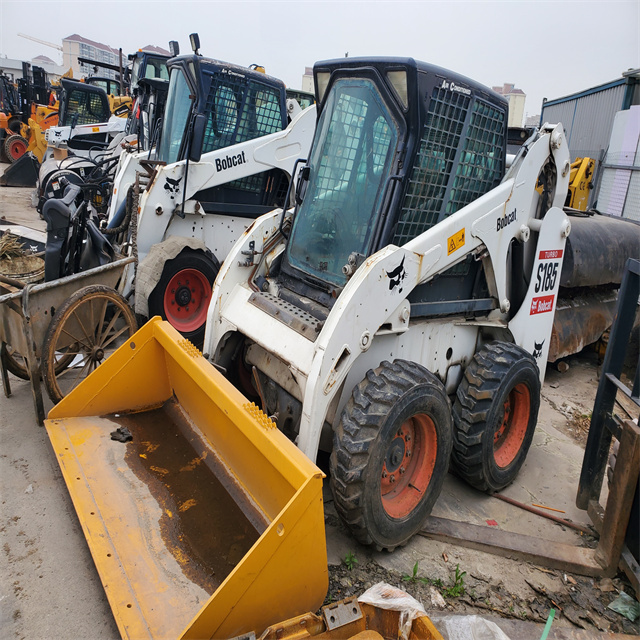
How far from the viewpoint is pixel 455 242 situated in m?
3.15

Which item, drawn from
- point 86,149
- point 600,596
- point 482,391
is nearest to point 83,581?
point 482,391

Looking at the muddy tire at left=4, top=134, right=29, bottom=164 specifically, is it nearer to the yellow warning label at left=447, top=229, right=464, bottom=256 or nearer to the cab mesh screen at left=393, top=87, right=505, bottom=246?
the cab mesh screen at left=393, top=87, right=505, bottom=246

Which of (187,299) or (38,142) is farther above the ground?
(38,142)

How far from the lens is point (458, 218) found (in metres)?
3.13

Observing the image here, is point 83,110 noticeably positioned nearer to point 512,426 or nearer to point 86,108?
point 86,108

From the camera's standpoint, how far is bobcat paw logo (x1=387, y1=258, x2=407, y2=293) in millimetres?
2845

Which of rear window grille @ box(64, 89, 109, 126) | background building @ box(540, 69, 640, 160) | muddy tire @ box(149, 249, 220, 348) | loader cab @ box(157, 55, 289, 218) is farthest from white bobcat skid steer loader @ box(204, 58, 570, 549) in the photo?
rear window grille @ box(64, 89, 109, 126)

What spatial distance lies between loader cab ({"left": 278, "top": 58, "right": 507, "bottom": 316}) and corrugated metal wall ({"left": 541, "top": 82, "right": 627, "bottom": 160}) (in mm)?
9411

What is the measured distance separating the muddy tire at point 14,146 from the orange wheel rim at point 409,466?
70.1 feet

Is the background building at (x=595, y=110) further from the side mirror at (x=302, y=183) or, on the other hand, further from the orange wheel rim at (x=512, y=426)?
the side mirror at (x=302, y=183)

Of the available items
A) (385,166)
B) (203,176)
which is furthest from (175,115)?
(385,166)

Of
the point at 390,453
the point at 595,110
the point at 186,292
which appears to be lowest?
the point at 390,453

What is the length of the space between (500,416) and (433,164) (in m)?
1.66

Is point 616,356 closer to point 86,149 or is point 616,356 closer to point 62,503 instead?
point 62,503
